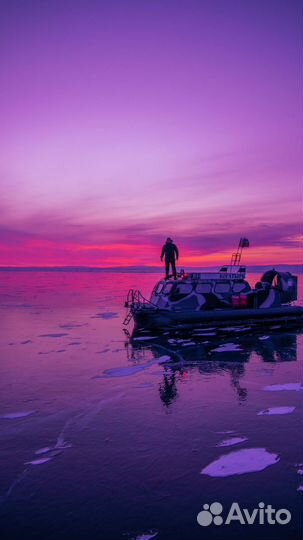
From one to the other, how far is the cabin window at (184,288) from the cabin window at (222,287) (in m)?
1.59

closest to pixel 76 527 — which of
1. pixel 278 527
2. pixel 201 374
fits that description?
pixel 278 527

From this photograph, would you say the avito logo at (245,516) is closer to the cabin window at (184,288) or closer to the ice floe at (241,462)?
the ice floe at (241,462)

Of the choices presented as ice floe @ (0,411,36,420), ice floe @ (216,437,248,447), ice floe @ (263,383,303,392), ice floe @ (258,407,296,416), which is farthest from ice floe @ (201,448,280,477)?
ice floe @ (0,411,36,420)

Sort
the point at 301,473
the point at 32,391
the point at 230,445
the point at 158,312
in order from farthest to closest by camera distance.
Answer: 1. the point at 158,312
2. the point at 32,391
3. the point at 230,445
4. the point at 301,473

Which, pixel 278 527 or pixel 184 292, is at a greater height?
pixel 184 292

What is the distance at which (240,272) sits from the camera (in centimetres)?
2339

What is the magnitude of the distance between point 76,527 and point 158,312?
15937 mm

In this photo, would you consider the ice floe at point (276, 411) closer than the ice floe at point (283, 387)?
Yes

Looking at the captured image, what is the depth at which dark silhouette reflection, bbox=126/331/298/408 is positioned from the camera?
11781 millimetres

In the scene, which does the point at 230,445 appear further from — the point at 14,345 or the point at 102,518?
the point at 14,345

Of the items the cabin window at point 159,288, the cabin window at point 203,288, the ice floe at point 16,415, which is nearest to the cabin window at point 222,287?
the cabin window at point 203,288

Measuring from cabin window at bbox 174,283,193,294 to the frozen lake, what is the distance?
679 cm

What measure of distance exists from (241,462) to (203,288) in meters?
15.6

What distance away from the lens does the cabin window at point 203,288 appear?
71.8 feet
